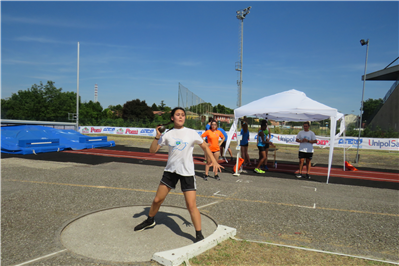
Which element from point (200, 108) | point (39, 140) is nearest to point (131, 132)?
point (200, 108)

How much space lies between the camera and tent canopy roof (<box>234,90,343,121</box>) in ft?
31.7

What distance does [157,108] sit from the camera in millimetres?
138875

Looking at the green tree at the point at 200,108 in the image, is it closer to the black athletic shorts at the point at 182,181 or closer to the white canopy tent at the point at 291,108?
the white canopy tent at the point at 291,108

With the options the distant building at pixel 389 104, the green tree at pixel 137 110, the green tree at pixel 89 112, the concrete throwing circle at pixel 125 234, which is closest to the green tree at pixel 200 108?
the concrete throwing circle at pixel 125 234

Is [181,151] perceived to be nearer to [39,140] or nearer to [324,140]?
[39,140]

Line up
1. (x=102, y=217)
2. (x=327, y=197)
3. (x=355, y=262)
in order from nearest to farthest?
(x=355, y=262) < (x=102, y=217) < (x=327, y=197)

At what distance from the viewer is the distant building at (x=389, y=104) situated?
117 ft

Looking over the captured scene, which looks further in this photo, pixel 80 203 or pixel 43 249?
pixel 80 203

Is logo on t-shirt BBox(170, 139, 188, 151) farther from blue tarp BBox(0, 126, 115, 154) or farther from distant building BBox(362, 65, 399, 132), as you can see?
distant building BBox(362, 65, 399, 132)

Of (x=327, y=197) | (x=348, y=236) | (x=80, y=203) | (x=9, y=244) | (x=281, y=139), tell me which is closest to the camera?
(x=9, y=244)

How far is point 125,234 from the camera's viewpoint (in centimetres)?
408

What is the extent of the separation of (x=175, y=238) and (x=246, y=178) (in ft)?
20.2

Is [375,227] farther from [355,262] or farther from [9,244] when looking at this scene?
[9,244]

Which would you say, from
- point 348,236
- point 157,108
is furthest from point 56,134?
point 157,108
